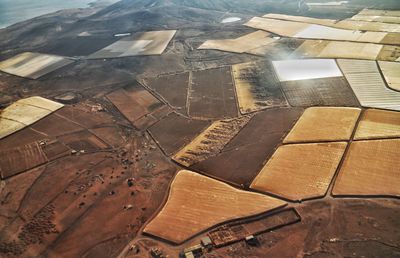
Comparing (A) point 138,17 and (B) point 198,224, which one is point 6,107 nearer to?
(B) point 198,224

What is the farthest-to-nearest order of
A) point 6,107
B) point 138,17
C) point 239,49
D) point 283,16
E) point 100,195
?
point 138,17 → point 283,16 → point 239,49 → point 6,107 → point 100,195

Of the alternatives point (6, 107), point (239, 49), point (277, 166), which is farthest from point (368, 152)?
point (6, 107)

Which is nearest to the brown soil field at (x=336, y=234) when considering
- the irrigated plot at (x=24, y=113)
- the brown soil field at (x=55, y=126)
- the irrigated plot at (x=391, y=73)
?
the irrigated plot at (x=391, y=73)

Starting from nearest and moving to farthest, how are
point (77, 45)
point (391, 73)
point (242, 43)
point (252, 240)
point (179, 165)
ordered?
point (252, 240) → point (179, 165) → point (391, 73) → point (242, 43) → point (77, 45)

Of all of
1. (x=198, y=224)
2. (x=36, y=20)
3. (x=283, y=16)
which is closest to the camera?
(x=198, y=224)

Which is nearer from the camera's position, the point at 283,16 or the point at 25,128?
the point at 25,128

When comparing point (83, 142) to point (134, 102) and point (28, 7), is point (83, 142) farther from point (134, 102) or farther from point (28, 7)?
point (28, 7)

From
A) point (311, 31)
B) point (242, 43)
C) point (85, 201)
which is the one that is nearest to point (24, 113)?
point (85, 201)
